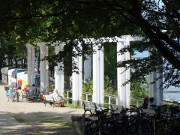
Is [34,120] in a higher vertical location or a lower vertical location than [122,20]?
lower

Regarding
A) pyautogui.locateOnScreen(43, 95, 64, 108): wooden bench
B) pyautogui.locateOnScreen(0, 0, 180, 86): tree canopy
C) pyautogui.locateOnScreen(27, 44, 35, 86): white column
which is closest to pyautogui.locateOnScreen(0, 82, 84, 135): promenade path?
pyautogui.locateOnScreen(43, 95, 64, 108): wooden bench

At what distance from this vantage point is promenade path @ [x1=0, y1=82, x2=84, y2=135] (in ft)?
38.0

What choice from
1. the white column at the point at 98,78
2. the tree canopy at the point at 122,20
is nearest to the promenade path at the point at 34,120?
the white column at the point at 98,78

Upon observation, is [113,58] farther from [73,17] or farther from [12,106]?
Result: [73,17]

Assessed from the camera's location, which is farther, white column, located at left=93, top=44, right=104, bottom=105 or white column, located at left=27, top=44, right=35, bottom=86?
white column, located at left=27, top=44, right=35, bottom=86

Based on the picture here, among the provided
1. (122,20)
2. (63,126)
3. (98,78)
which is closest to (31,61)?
(98,78)

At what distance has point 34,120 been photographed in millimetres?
14250

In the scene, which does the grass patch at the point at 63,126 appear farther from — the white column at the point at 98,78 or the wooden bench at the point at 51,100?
the wooden bench at the point at 51,100

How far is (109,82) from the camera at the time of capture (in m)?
18.6

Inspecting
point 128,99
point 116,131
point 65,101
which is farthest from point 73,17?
point 65,101

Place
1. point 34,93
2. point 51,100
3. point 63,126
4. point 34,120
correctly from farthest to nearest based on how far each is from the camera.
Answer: point 34,93, point 51,100, point 34,120, point 63,126

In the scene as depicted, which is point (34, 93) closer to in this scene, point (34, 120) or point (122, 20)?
point (34, 120)

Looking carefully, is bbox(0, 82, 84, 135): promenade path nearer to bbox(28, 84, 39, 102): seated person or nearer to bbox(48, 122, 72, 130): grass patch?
bbox(48, 122, 72, 130): grass patch

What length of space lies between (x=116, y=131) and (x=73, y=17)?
324 centimetres
